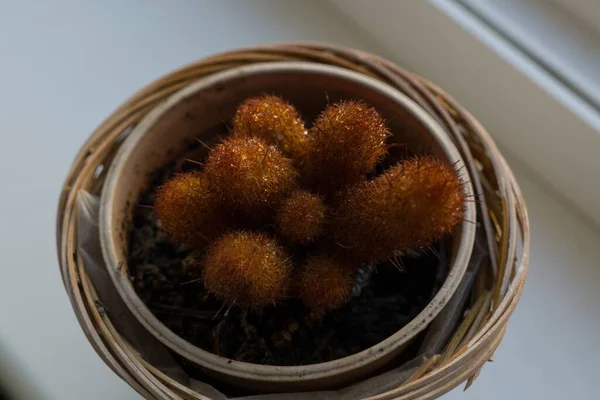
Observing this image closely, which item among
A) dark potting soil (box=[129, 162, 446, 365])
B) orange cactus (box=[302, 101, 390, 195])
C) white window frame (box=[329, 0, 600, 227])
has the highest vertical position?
white window frame (box=[329, 0, 600, 227])

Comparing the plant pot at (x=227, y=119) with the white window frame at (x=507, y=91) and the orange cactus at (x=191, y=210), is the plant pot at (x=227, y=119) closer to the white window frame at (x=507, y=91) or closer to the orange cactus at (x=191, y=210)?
the orange cactus at (x=191, y=210)

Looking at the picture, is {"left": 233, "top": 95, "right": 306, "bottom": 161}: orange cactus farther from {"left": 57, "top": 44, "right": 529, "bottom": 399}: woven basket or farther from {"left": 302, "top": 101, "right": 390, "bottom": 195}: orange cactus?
{"left": 57, "top": 44, "right": 529, "bottom": 399}: woven basket

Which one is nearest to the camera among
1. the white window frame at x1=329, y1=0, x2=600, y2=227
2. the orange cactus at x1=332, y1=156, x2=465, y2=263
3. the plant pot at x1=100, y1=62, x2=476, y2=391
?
the orange cactus at x1=332, y1=156, x2=465, y2=263

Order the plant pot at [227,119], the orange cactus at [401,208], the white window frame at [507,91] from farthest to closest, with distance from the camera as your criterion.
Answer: the white window frame at [507,91], the plant pot at [227,119], the orange cactus at [401,208]

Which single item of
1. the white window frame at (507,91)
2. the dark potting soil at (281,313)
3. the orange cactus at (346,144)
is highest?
the white window frame at (507,91)

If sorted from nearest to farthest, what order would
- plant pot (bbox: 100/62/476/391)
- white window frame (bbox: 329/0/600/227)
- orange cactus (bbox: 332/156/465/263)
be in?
1. orange cactus (bbox: 332/156/465/263)
2. plant pot (bbox: 100/62/476/391)
3. white window frame (bbox: 329/0/600/227)

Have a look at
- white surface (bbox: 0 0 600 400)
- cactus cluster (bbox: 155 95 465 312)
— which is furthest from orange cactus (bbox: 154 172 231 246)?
white surface (bbox: 0 0 600 400)

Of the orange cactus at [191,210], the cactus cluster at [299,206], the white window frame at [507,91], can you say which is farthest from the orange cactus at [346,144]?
the white window frame at [507,91]

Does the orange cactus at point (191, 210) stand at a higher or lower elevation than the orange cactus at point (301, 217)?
lower
